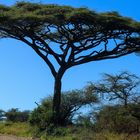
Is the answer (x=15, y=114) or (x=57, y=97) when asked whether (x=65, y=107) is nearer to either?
(x=57, y=97)

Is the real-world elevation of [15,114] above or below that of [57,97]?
above

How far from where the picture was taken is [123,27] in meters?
29.4

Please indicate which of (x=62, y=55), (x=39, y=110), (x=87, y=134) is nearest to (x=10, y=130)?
(x=39, y=110)

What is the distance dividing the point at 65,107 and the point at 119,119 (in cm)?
985

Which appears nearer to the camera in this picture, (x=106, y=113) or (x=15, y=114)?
(x=106, y=113)

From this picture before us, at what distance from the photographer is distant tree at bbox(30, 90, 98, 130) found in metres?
26.9

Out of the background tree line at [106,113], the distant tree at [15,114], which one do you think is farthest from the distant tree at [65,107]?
the distant tree at [15,114]

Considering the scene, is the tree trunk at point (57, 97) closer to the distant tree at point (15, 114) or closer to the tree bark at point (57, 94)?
the tree bark at point (57, 94)

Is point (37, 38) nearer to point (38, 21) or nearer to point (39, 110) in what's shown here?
point (38, 21)

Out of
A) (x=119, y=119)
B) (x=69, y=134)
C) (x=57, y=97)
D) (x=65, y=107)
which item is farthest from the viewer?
(x=65, y=107)

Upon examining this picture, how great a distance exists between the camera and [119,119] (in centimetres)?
2345

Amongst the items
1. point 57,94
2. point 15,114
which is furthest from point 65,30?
point 15,114

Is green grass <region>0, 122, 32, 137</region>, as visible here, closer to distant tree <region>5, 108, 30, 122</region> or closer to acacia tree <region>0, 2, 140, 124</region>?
acacia tree <region>0, 2, 140, 124</region>

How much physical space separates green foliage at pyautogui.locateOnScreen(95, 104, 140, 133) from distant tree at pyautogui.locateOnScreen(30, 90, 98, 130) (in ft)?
9.69
